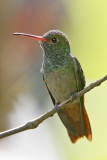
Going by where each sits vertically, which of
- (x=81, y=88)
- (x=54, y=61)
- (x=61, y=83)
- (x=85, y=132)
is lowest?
(x=85, y=132)

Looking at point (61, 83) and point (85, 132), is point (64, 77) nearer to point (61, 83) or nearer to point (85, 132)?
point (61, 83)

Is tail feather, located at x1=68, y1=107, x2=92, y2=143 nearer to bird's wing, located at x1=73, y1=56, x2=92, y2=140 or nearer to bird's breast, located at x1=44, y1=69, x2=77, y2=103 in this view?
bird's wing, located at x1=73, y1=56, x2=92, y2=140

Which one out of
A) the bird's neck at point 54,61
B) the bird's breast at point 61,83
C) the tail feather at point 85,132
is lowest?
the tail feather at point 85,132

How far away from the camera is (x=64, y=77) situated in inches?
145

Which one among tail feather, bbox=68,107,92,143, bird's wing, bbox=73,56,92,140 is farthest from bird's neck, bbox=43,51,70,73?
tail feather, bbox=68,107,92,143

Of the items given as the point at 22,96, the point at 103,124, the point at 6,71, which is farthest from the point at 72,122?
the point at 6,71

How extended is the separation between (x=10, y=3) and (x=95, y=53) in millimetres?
1561

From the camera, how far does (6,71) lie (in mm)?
3779

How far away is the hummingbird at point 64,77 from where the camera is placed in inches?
145

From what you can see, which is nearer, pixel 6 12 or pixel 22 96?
pixel 6 12

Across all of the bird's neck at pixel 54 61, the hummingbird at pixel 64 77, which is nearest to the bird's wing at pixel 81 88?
the hummingbird at pixel 64 77

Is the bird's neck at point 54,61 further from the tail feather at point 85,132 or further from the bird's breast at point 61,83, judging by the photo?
the tail feather at point 85,132

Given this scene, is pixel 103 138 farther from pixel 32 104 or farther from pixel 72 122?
pixel 32 104

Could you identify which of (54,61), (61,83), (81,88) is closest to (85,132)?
(81,88)
